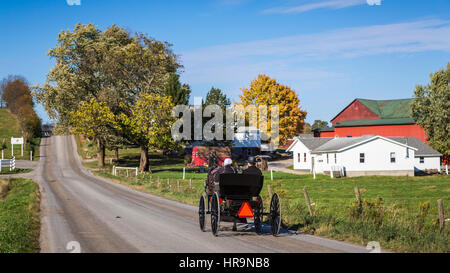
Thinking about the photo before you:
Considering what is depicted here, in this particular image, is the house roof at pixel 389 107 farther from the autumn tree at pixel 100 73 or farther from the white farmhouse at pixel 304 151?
the autumn tree at pixel 100 73

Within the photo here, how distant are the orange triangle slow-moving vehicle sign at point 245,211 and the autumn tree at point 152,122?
3843 cm

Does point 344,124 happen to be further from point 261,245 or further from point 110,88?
point 261,245

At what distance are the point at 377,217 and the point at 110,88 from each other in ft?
150

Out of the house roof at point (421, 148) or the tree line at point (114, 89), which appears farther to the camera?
the house roof at point (421, 148)

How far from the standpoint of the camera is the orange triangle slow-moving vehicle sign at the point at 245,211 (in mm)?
11938

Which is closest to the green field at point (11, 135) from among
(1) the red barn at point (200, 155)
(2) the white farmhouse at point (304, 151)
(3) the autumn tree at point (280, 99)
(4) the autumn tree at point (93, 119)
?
(4) the autumn tree at point (93, 119)

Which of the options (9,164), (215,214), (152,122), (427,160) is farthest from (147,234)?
(427,160)

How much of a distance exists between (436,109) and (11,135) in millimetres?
82307

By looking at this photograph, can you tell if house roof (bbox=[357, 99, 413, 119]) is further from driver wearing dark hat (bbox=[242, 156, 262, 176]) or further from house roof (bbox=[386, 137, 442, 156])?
driver wearing dark hat (bbox=[242, 156, 262, 176])

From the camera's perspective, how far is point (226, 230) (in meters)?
13.5

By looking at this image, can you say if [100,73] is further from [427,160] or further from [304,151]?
[427,160]

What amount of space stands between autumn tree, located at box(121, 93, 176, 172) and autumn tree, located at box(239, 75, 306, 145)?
22.9 metres

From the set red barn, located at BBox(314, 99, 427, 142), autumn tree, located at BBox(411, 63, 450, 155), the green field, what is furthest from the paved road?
red barn, located at BBox(314, 99, 427, 142)
